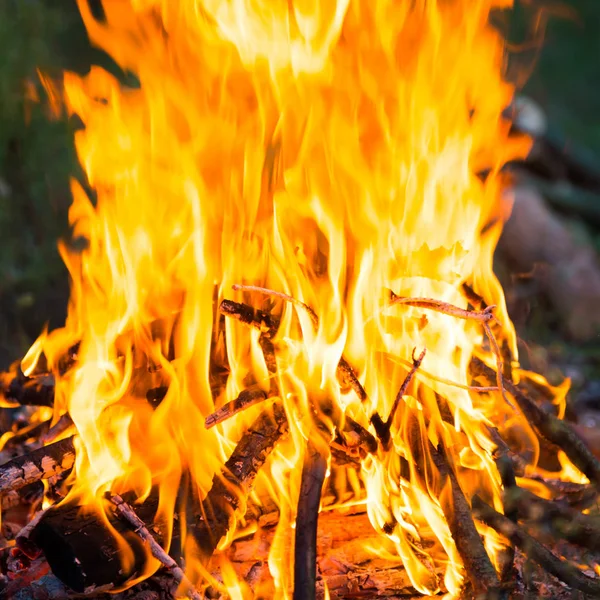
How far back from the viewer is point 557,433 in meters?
3.14

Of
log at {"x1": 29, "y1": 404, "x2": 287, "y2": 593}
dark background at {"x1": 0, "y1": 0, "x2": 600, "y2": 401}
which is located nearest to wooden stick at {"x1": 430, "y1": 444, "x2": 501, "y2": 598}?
log at {"x1": 29, "y1": 404, "x2": 287, "y2": 593}

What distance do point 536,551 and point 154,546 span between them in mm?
1291

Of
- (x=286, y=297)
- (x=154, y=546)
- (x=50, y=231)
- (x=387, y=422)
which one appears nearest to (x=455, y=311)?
(x=387, y=422)

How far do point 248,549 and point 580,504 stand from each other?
1351 mm

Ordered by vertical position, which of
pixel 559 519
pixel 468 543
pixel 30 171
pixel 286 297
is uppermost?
pixel 286 297

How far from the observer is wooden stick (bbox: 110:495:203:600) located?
2328mm

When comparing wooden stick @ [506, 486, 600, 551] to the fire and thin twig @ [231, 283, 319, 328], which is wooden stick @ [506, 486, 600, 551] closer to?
the fire

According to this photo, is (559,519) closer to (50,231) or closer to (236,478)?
(236,478)

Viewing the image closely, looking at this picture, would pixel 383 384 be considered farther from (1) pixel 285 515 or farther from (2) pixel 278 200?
(2) pixel 278 200

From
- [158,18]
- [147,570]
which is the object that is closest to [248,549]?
[147,570]

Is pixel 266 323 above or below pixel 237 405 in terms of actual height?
above

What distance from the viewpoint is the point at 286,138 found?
9.94 feet

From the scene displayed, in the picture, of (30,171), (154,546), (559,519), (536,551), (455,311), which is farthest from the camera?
(30,171)

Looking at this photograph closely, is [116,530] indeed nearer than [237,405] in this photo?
Yes
